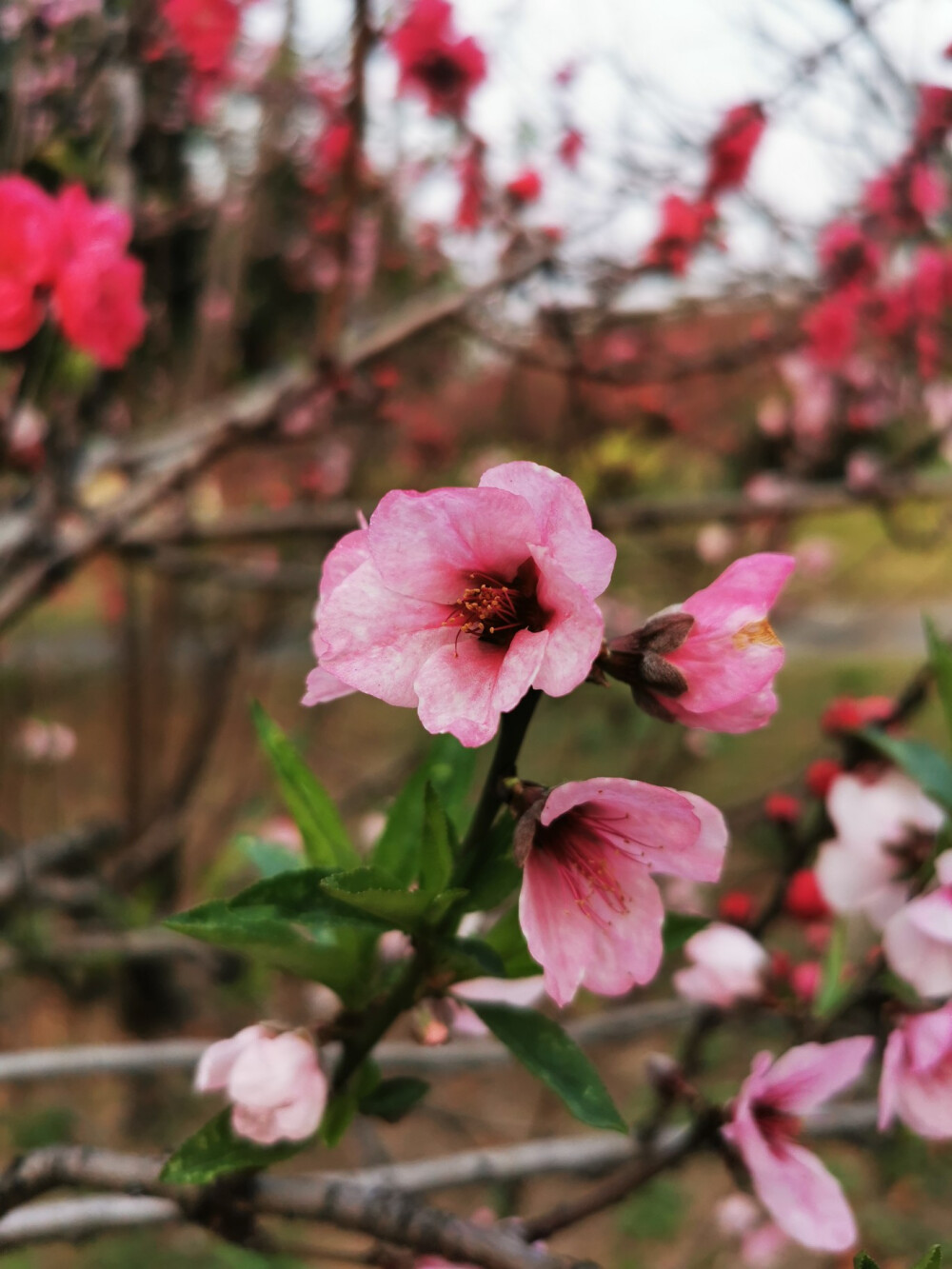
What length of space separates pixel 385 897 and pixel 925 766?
15.6 inches

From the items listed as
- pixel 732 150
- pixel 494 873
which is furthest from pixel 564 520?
pixel 732 150

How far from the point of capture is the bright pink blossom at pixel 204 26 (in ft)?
5.47

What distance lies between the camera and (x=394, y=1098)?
59 cm

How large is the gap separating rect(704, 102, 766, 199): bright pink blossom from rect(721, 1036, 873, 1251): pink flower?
1958 mm

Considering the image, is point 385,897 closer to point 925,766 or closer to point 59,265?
point 925,766

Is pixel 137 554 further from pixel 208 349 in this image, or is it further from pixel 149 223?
pixel 208 349

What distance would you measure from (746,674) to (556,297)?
208cm

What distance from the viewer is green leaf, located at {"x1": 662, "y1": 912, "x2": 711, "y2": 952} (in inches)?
21.7

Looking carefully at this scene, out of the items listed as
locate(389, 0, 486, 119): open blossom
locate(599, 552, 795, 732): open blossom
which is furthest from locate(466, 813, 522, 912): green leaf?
locate(389, 0, 486, 119): open blossom

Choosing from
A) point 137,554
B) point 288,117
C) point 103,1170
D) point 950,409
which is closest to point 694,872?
point 103,1170

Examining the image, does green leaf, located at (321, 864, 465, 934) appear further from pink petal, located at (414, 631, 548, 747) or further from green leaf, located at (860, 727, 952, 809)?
green leaf, located at (860, 727, 952, 809)

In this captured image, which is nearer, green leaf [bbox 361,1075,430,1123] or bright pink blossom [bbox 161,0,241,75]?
green leaf [bbox 361,1075,430,1123]

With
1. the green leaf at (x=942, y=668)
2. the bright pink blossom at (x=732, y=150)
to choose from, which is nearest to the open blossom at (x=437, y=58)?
the bright pink blossom at (x=732, y=150)

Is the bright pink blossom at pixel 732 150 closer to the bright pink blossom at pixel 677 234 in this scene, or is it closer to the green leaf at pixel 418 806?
the bright pink blossom at pixel 677 234
